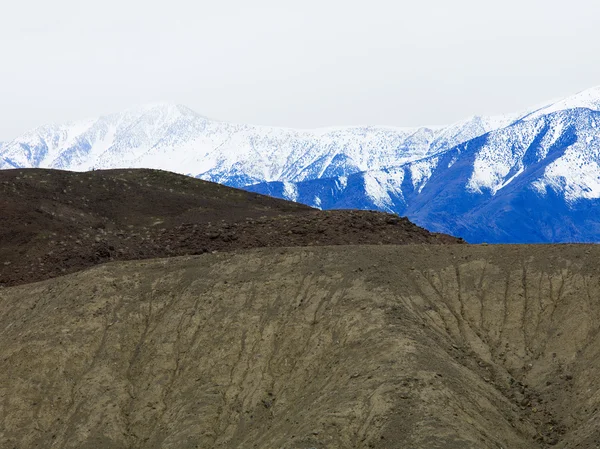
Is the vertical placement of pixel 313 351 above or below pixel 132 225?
below

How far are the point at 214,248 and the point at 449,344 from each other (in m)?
18.8

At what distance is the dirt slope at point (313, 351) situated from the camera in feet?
99.7

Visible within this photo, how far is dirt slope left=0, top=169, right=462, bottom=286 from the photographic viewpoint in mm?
50219

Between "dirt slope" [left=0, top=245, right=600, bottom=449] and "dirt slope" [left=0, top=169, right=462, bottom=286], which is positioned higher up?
"dirt slope" [left=0, top=169, right=462, bottom=286]

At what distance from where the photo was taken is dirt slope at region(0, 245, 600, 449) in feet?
99.7

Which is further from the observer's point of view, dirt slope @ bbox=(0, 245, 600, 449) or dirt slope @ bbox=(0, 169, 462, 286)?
dirt slope @ bbox=(0, 169, 462, 286)

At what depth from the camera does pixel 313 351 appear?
3497 cm

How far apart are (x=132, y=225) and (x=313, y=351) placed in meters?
23.6

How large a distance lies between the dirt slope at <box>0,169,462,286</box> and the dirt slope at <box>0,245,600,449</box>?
26.5ft

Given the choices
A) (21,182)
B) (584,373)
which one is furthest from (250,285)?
(21,182)

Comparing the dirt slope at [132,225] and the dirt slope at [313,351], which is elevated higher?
the dirt slope at [132,225]

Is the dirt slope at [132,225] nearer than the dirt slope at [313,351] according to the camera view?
No

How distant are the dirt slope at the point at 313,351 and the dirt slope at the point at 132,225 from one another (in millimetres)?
8065

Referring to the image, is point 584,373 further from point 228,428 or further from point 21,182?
point 21,182
